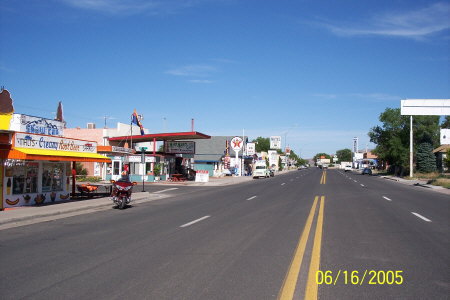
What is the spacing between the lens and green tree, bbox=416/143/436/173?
6644 centimetres

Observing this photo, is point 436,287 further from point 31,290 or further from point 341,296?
point 31,290

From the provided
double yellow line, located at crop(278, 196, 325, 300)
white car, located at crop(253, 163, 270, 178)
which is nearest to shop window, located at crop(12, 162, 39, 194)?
double yellow line, located at crop(278, 196, 325, 300)

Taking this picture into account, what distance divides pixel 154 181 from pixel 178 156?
21.8 ft

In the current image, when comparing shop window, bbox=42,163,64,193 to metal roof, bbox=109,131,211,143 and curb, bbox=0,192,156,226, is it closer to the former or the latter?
curb, bbox=0,192,156,226

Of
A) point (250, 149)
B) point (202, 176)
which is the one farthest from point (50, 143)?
point (250, 149)

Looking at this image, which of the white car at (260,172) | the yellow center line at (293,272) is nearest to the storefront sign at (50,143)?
the yellow center line at (293,272)

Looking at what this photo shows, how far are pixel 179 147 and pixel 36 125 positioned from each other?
92.5ft

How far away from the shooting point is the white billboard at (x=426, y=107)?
1633 inches

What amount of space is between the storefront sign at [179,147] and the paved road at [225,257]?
106 ft

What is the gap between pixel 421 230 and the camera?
1166cm

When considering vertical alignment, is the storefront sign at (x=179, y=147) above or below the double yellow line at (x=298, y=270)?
above

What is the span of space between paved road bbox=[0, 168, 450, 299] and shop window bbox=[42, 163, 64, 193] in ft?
20.6

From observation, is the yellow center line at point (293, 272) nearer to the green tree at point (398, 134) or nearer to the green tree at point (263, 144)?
the green tree at point (398, 134)

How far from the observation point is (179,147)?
47344 mm
